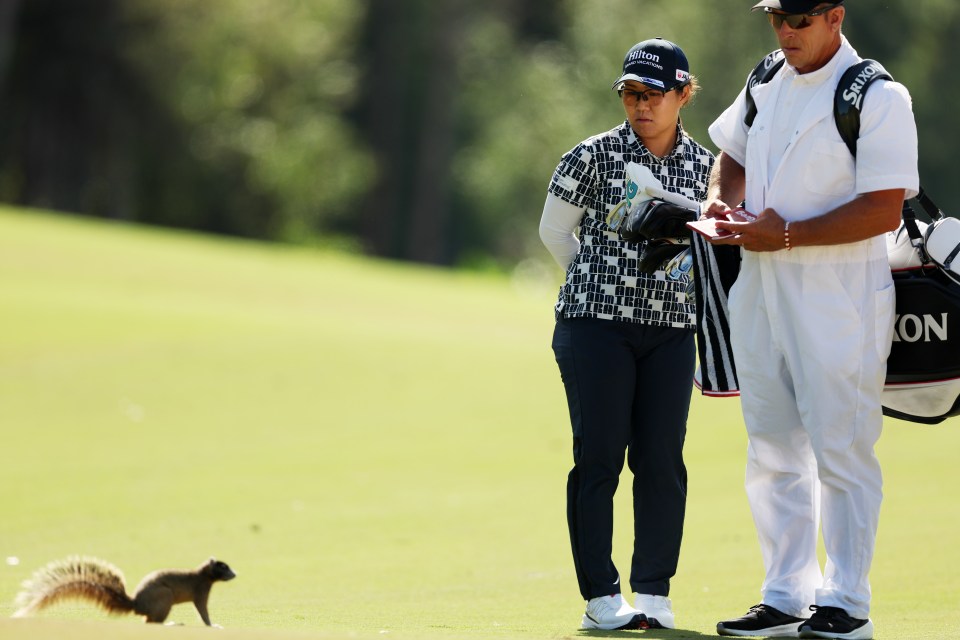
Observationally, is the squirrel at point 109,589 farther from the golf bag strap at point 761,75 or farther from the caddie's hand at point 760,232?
the golf bag strap at point 761,75

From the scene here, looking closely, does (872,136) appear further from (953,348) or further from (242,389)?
(242,389)

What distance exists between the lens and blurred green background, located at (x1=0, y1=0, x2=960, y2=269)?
45.1 m

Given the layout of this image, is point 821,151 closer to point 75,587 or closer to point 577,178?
point 577,178

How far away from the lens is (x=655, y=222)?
212 inches

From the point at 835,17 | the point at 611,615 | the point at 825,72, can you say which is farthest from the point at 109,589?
the point at 835,17

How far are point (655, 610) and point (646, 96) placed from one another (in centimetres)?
189

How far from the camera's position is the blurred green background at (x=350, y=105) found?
4506 centimetres

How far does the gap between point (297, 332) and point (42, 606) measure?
10054 millimetres

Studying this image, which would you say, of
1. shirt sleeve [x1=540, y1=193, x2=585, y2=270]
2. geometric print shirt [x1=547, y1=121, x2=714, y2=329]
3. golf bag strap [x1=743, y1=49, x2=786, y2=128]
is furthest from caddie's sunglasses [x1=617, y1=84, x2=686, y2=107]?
shirt sleeve [x1=540, y1=193, x2=585, y2=270]

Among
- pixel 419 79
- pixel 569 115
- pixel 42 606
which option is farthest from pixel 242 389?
pixel 419 79

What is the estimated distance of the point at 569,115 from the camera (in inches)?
2135

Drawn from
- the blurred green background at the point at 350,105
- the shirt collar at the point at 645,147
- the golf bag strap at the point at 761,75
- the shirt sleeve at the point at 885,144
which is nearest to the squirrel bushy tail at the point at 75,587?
the shirt collar at the point at 645,147

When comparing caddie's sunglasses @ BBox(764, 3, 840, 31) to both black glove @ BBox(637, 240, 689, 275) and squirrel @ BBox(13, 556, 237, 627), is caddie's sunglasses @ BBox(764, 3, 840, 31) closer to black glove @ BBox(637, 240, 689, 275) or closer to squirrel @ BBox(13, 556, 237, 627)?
black glove @ BBox(637, 240, 689, 275)

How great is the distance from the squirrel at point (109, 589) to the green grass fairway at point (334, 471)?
15 cm
